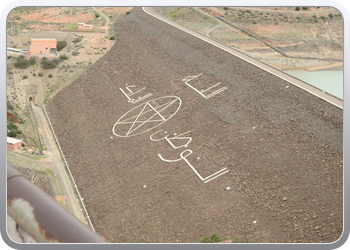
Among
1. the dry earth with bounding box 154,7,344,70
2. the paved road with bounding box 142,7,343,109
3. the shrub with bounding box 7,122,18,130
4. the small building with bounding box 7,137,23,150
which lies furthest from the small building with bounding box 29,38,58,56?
the small building with bounding box 7,137,23,150

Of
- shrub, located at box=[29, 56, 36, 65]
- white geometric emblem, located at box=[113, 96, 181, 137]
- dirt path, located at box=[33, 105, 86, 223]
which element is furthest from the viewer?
shrub, located at box=[29, 56, 36, 65]

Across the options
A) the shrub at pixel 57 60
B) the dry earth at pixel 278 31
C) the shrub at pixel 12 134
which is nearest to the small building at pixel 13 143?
the shrub at pixel 12 134

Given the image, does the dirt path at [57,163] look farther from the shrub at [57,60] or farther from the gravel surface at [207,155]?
the shrub at [57,60]

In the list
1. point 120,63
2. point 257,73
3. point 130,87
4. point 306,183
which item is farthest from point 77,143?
point 306,183

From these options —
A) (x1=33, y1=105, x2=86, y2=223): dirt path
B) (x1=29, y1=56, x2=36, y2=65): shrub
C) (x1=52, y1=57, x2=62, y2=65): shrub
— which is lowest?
(x1=33, y1=105, x2=86, y2=223): dirt path

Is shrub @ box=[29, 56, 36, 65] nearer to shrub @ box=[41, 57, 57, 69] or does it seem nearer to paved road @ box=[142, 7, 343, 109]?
shrub @ box=[41, 57, 57, 69]

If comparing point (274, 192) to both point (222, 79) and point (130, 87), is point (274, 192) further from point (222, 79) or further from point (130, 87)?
point (130, 87)

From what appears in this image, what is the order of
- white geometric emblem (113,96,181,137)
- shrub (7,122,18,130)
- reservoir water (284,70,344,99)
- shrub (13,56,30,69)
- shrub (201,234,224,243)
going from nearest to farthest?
shrub (201,234,224,243) → shrub (7,122,18,130) → reservoir water (284,70,344,99) → white geometric emblem (113,96,181,137) → shrub (13,56,30,69)
